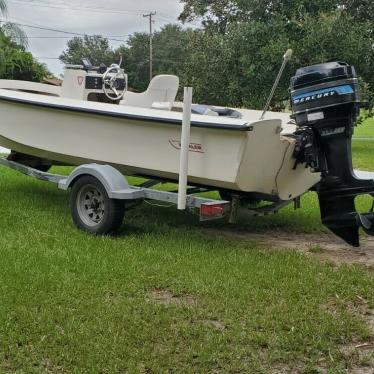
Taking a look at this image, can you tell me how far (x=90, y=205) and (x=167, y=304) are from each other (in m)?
2.25

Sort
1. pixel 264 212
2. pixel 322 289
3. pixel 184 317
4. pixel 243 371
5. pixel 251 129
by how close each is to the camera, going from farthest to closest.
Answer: pixel 264 212 < pixel 251 129 < pixel 322 289 < pixel 184 317 < pixel 243 371

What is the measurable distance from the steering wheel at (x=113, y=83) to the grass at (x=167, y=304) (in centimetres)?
194

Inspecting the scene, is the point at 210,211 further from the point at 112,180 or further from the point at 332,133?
the point at 332,133

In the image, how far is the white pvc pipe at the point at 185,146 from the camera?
5449mm

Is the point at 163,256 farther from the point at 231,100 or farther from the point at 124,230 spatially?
the point at 231,100

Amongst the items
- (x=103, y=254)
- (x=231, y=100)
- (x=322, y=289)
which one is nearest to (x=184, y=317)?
(x=322, y=289)

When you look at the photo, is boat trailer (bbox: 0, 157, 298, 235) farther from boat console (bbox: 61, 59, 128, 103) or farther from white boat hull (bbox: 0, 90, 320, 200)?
boat console (bbox: 61, 59, 128, 103)

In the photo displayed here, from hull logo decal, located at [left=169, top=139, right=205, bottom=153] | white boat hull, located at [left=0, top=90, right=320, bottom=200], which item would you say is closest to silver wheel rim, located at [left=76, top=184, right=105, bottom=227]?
white boat hull, located at [left=0, top=90, right=320, bottom=200]

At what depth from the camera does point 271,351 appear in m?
3.54

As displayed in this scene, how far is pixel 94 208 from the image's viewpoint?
628cm

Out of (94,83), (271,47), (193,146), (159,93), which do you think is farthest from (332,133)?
(271,47)

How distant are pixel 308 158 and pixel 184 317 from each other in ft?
6.88

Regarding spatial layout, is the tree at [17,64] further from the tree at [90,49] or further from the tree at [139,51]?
the tree at [90,49]

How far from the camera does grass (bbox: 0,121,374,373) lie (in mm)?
3459
